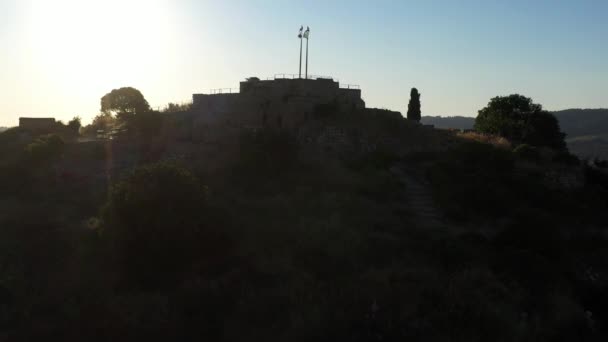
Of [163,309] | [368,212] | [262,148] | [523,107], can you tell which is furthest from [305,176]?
[523,107]

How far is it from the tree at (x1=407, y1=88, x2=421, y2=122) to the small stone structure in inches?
1600

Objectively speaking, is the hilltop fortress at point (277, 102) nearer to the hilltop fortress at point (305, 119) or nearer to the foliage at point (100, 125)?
the hilltop fortress at point (305, 119)

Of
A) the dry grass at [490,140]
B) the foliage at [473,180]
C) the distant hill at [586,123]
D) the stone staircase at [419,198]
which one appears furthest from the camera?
the distant hill at [586,123]

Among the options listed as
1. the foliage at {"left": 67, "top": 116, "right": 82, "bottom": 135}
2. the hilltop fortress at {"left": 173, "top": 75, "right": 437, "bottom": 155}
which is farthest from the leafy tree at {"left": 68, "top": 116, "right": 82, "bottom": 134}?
the hilltop fortress at {"left": 173, "top": 75, "right": 437, "bottom": 155}

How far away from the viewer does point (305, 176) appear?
1242 inches

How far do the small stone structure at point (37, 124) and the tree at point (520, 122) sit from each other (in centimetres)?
5111

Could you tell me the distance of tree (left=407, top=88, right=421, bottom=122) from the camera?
5106 cm

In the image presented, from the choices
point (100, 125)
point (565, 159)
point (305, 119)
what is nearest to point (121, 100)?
point (100, 125)

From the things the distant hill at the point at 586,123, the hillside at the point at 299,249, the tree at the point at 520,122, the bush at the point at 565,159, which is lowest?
the hillside at the point at 299,249

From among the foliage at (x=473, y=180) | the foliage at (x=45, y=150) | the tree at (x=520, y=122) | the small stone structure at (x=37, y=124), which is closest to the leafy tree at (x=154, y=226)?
the foliage at (x=473, y=180)

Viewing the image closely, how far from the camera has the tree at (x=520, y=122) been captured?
55.2 metres

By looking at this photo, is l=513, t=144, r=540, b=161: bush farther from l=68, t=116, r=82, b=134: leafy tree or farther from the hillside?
l=68, t=116, r=82, b=134: leafy tree

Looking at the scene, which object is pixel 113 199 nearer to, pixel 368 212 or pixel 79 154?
pixel 368 212

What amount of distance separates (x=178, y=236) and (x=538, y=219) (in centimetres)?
1925
